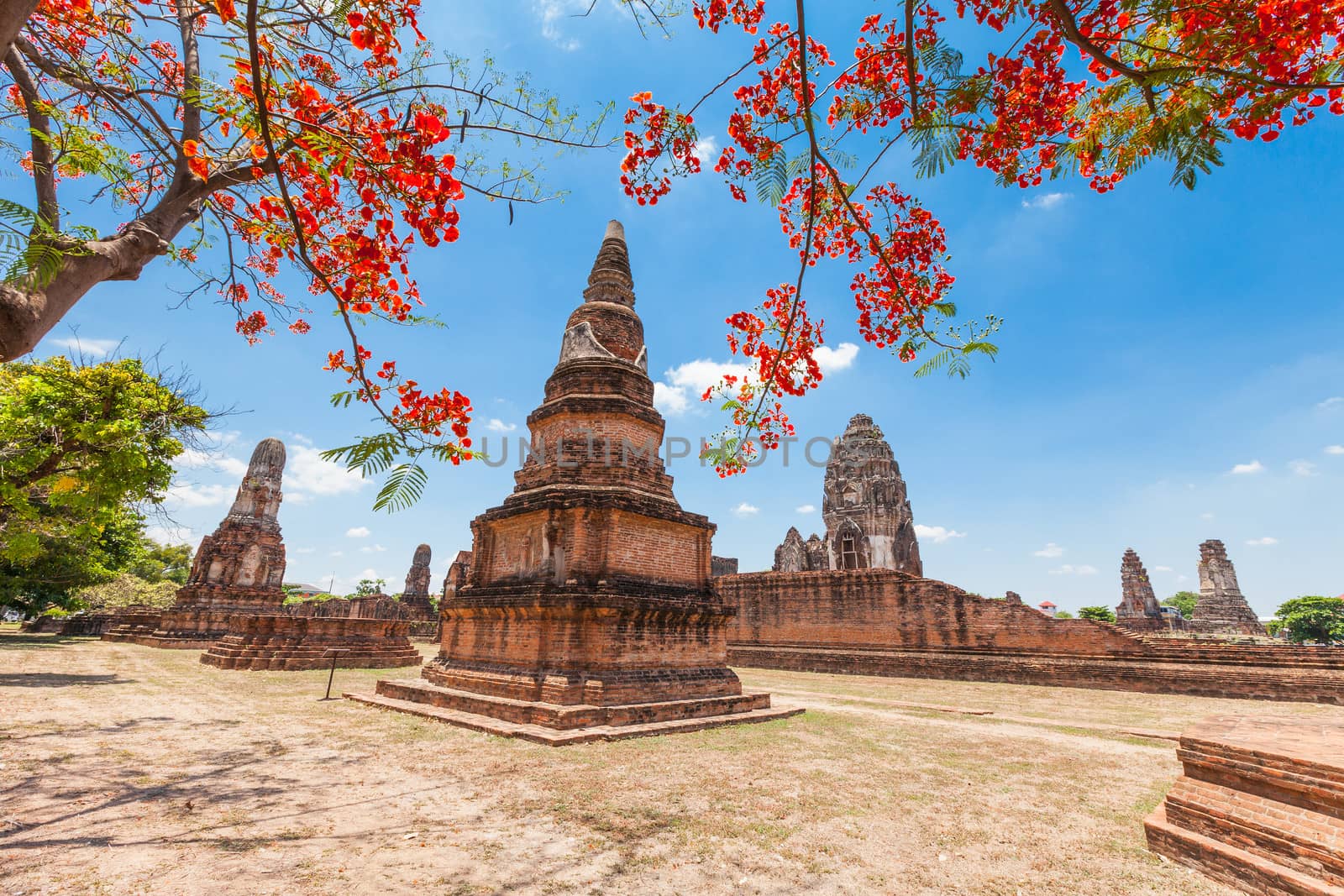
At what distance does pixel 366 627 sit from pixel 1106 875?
17.8m

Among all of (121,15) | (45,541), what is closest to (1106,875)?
(121,15)

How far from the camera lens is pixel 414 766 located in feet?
18.2

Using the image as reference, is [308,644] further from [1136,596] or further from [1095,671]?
[1136,596]

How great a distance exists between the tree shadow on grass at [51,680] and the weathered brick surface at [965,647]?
13.4 m

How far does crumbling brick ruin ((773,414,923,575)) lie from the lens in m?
28.1

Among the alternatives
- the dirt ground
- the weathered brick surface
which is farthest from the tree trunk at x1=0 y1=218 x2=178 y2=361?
the weathered brick surface

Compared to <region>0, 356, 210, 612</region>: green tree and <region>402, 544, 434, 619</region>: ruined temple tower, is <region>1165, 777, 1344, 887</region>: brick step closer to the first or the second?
<region>0, 356, 210, 612</region>: green tree

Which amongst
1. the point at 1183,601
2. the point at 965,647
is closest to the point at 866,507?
the point at 965,647

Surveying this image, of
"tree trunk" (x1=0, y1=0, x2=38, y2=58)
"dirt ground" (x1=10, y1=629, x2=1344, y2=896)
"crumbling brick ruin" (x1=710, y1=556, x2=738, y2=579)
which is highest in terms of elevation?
"crumbling brick ruin" (x1=710, y1=556, x2=738, y2=579)

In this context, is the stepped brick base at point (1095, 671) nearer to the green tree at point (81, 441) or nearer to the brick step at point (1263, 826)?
the brick step at point (1263, 826)

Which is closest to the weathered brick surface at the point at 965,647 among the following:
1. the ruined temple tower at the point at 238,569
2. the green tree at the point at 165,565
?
the ruined temple tower at the point at 238,569

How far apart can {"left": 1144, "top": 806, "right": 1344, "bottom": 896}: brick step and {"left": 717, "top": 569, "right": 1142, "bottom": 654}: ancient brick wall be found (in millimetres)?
13226

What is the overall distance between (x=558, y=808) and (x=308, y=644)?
1464 centimetres

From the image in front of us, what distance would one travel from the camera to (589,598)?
802 cm
